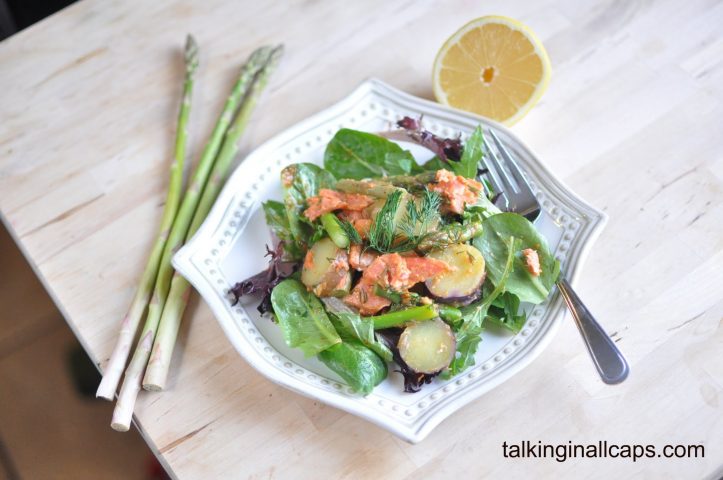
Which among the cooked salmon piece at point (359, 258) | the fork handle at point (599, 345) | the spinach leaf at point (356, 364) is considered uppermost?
the cooked salmon piece at point (359, 258)

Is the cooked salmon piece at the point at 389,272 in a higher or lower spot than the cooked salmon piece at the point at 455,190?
lower

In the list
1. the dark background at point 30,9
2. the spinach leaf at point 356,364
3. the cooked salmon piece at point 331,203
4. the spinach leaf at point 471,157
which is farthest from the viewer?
the dark background at point 30,9

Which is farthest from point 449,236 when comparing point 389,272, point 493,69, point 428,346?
point 493,69

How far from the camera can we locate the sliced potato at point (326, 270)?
1.98m

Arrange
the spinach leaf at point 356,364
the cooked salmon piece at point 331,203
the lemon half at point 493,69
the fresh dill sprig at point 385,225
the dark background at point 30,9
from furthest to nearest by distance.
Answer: the dark background at point 30,9, the lemon half at point 493,69, the cooked salmon piece at point 331,203, the fresh dill sprig at point 385,225, the spinach leaf at point 356,364

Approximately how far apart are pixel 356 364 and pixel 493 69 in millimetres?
1160

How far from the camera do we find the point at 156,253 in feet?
7.50

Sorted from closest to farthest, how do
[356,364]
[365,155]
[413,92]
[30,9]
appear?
1. [356,364]
2. [365,155]
3. [413,92]
4. [30,9]

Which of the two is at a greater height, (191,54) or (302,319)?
(191,54)

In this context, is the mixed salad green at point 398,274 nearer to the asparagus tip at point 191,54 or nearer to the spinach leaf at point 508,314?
the spinach leaf at point 508,314

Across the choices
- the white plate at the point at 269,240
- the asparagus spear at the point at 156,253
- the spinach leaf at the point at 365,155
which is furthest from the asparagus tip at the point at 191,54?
the spinach leaf at the point at 365,155

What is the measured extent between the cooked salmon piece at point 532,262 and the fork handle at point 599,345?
0.09m

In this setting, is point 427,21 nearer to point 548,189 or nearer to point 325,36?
point 325,36

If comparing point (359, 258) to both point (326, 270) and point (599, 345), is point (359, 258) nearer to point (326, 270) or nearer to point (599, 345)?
point (326, 270)
